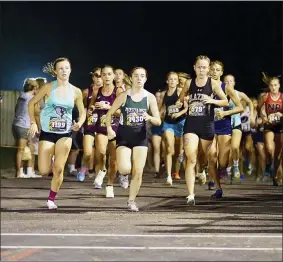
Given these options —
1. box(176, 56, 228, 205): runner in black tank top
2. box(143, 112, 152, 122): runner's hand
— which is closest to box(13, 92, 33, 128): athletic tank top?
box(176, 56, 228, 205): runner in black tank top

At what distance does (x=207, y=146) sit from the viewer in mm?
11617

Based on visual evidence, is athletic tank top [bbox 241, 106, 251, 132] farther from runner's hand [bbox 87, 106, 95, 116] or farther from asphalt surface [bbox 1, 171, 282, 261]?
runner's hand [bbox 87, 106, 95, 116]

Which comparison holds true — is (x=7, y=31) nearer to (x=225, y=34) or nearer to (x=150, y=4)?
(x=150, y=4)

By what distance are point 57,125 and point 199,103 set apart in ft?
6.54

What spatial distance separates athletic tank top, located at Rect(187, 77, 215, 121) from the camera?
11.3 meters

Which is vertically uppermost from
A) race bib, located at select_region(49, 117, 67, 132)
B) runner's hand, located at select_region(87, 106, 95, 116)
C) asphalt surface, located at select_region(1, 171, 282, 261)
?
runner's hand, located at select_region(87, 106, 95, 116)

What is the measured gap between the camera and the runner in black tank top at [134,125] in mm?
10352

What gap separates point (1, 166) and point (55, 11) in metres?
6.12

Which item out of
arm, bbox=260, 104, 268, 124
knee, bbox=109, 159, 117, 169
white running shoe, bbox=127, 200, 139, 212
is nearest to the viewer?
white running shoe, bbox=127, 200, 139, 212

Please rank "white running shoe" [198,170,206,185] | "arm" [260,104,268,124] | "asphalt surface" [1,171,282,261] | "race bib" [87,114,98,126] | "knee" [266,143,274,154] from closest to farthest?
"asphalt surface" [1,171,282,261] < "race bib" [87,114,98,126] < "white running shoe" [198,170,206,185] < "arm" [260,104,268,124] < "knee" [266,143,274,154]

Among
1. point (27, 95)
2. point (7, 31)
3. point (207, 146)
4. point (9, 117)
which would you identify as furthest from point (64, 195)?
point (7, 31)

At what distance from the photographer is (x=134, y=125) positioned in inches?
414

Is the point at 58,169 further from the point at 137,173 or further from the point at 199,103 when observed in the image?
the point at 199,103

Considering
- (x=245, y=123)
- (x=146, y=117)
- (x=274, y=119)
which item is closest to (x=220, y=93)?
(x=146, y=117)
